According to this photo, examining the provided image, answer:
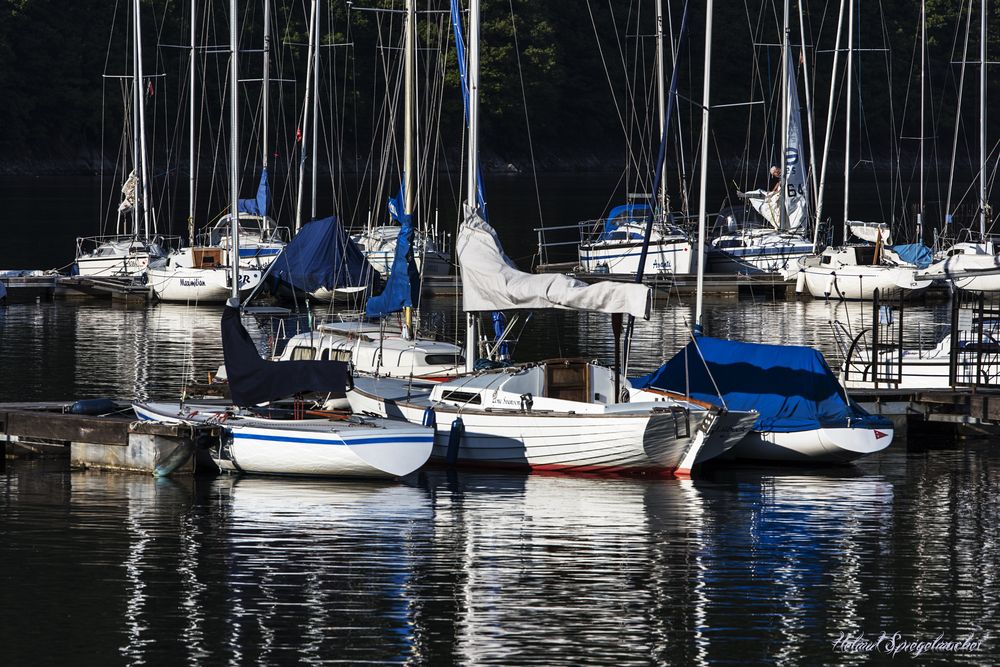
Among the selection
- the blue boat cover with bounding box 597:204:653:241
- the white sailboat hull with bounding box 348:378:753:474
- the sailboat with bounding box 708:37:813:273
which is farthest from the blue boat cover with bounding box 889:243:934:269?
the white sailboat hull with bounding box 348:378:753:474

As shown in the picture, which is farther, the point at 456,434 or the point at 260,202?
the point at 260,202

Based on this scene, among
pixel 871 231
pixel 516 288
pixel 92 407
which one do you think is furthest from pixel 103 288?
pixel 516 288

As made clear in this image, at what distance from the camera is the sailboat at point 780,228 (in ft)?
216

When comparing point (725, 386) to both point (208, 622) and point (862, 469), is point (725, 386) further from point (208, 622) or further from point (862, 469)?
point (208, 622)

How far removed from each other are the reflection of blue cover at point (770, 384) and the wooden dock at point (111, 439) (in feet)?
27.0

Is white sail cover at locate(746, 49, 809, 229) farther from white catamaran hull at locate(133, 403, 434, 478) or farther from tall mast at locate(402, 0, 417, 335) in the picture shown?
white catamaran hull at locate(133, 403, 434, 478)

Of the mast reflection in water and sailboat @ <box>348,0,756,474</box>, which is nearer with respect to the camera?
the mast reflection in water

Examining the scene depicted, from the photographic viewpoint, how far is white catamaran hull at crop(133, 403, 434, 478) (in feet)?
92.8

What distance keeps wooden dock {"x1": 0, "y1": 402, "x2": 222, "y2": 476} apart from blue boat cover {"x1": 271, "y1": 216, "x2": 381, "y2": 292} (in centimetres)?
968

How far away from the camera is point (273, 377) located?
30078 millimetres

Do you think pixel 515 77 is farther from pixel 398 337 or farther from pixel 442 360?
pixel 442 360

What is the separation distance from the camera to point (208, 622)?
2098 cm

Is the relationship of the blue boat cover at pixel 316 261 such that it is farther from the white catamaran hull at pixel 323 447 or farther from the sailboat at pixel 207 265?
the sailboat at pixel 207 265

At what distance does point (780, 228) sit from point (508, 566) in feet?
152
